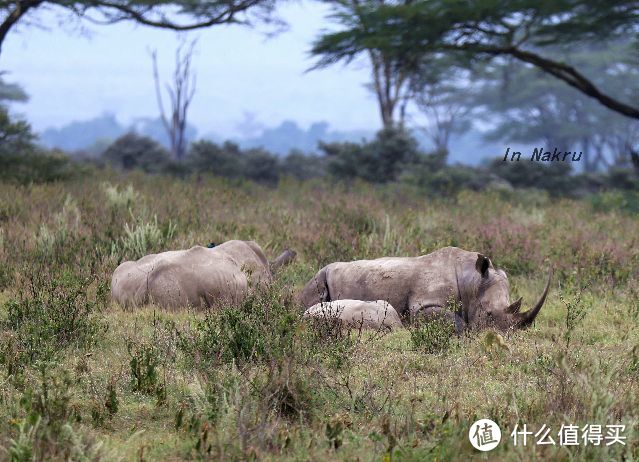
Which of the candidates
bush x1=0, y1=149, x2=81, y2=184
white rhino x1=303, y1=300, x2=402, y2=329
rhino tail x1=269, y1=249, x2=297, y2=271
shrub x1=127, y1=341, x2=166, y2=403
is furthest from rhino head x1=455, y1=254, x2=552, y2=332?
bush x1=0, y1=149, x2=81, y2=184

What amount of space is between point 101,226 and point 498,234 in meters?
5.30

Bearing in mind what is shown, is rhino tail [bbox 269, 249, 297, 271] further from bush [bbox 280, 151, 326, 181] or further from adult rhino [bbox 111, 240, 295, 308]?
bush [bbox 280, 151, 326, 181]

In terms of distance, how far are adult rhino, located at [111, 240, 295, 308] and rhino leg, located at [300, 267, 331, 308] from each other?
460 mm

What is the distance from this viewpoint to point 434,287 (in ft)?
24.0

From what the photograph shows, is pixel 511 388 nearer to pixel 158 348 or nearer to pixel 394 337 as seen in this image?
pixel 394 337

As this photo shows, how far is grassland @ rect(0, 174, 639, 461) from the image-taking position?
14.4 feet

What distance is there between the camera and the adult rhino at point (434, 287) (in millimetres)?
6898

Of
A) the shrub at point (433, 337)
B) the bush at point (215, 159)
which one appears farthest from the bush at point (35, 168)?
the shrub at point (433, 337)

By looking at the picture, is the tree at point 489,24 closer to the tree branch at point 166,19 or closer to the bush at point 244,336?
the tree branch at point 166,19

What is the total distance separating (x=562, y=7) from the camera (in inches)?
696

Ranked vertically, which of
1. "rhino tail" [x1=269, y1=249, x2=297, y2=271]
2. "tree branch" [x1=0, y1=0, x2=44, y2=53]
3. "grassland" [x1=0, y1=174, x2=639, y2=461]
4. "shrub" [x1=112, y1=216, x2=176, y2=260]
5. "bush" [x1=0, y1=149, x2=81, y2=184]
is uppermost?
"tree branch" [x1=0, y1=0, x2=44, y2=53]

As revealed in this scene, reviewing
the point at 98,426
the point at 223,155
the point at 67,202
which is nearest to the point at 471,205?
the point at 67,202

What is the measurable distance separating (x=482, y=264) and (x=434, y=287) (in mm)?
539

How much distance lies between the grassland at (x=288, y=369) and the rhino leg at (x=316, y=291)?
705 millimetres
